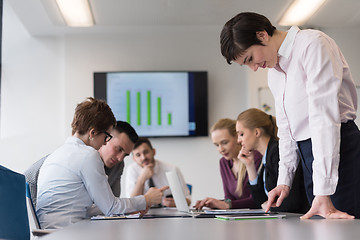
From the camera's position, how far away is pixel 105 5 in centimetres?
483

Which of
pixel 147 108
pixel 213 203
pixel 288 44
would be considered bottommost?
pixel 213 203

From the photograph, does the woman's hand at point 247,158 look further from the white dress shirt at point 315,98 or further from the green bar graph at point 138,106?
the green bar graph at point 138,106

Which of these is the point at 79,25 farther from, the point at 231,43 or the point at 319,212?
the point at 319,212

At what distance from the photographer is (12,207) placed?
1500 millimetres

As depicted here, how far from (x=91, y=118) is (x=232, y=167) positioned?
1.62 m

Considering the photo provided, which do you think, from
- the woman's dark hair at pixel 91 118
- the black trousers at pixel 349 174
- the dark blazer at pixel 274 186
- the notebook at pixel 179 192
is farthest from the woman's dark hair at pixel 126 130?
the black trousers at pixel 349 174

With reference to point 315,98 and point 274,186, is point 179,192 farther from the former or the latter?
point 315,98

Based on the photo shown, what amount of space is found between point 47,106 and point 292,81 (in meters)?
→ 4.46

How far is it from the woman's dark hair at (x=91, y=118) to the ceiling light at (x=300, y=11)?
9.47ft

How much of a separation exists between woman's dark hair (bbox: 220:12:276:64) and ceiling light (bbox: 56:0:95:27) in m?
3.25

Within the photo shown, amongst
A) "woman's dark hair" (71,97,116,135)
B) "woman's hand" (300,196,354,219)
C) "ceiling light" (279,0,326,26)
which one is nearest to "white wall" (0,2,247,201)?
"ceiling light" (279,0,326,26)

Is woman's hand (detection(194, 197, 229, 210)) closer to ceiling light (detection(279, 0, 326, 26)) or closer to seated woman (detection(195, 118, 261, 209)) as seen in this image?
seated woman (detection(195, 118, 261, 209))

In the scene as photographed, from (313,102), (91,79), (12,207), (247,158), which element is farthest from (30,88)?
(313,102)

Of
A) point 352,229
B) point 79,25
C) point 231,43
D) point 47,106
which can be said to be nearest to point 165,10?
point 79,25
